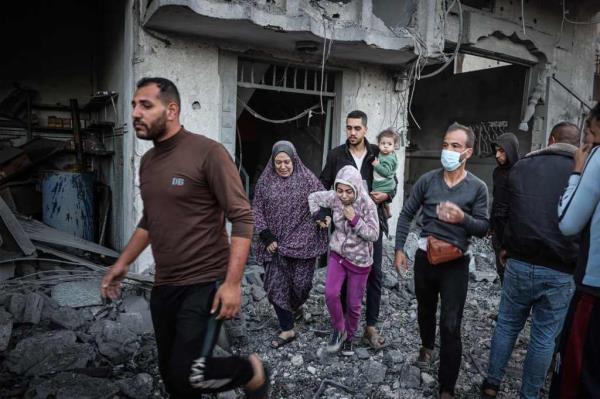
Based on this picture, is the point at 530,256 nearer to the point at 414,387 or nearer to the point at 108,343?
the point at 414,387

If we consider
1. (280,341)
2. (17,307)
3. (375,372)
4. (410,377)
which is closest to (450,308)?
(410,377)

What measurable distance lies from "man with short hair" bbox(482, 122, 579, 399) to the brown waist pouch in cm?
36

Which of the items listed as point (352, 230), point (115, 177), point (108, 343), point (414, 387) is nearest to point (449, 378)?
point (414, 387)

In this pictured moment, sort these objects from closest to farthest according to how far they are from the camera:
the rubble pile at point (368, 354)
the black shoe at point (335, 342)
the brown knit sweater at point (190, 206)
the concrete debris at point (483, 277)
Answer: the brown knit sweater at point (190, 206) < the rubble pile at point (368, 354) < the black shoe at point (335, 342) < the concrete debris at point (483, 277)

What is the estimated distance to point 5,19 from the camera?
297 inches

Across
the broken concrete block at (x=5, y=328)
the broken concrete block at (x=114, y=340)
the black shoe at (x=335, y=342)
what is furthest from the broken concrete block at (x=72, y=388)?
the black shoe at (x=335, y=342)

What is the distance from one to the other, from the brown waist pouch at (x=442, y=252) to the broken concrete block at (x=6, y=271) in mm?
4134

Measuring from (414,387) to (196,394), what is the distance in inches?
74.1

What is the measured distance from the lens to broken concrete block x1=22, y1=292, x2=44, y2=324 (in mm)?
3804

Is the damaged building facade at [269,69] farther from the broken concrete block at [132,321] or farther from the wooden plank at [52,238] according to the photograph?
the broken concrete block at [132,321]

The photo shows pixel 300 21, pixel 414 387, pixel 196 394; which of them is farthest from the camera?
pixel 300 21

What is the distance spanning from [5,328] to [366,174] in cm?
335

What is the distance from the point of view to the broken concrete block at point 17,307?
378 centimetres

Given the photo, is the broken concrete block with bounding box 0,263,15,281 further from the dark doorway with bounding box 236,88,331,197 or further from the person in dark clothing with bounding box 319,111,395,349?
the person in dark clothing with bounding box 319,111,395,349
